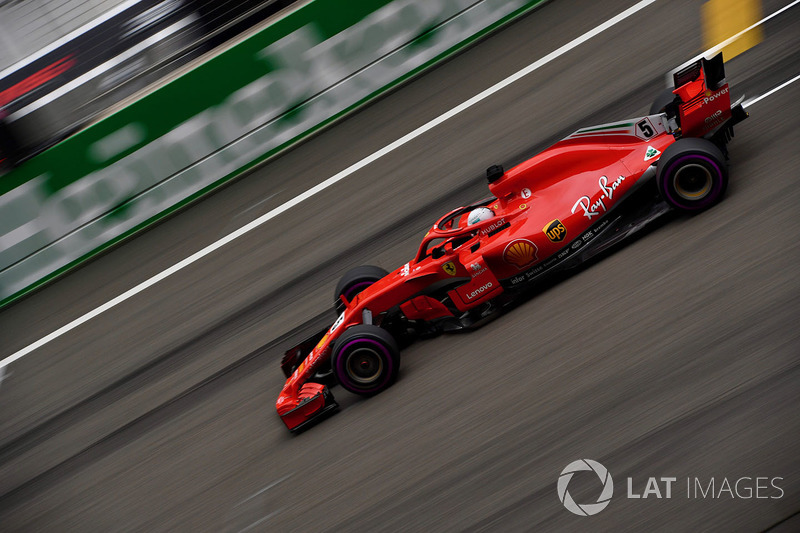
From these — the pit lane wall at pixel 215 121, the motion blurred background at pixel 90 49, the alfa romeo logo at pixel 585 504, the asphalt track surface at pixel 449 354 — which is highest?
the motion blurred background at pixel 90 49

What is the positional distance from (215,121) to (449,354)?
222 inches

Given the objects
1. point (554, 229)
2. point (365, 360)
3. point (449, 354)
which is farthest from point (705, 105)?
point (365, 360)

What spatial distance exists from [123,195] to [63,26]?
2764 mm

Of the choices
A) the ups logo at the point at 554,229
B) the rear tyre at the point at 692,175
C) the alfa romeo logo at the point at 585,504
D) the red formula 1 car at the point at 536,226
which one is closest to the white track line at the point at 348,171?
the red formula 1 car at the point at 536,226

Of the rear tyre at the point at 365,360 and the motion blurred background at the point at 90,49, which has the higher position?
the motion blurred background at the point at 90,49

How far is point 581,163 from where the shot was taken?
692cm

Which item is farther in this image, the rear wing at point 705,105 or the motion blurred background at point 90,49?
the motion blurred background at point 90,49

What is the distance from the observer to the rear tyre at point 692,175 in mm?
6430

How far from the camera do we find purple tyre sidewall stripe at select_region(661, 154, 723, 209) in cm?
643

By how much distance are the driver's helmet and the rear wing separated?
1.80 m

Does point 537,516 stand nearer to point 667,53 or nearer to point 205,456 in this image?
point 205,456

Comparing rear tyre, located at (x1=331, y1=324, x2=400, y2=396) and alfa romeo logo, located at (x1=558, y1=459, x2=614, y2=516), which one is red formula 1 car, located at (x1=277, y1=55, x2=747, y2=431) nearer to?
rear tyre, located at (x1=331, y1=324, x2=400, y2=396)

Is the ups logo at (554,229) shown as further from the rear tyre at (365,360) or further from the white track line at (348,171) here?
the white track line at (348,171)

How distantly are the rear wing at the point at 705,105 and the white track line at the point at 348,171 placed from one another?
374cm
